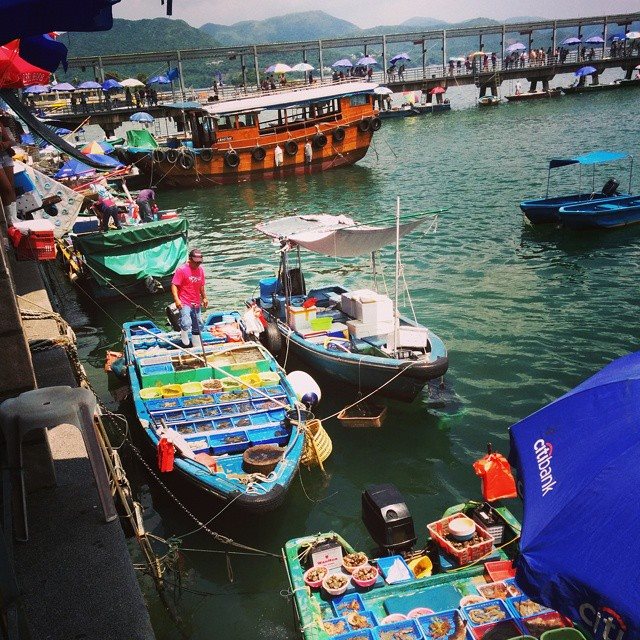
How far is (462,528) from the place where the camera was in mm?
6988

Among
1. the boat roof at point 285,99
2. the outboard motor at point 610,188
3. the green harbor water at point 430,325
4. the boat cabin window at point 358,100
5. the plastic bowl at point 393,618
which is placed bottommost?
the green harbor water at point 430,325

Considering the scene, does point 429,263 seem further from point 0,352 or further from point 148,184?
point 148,184

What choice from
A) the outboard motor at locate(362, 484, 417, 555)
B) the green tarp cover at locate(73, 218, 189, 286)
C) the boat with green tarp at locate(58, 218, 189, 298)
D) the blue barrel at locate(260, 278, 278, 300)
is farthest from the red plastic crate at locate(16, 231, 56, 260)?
the outboard motor at locate(362, 484, 417, 555)

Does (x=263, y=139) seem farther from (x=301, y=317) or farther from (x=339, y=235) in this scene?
(x=339, y=235)

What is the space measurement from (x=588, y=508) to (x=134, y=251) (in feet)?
53.2

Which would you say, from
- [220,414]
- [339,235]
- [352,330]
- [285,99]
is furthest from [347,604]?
[285,99]

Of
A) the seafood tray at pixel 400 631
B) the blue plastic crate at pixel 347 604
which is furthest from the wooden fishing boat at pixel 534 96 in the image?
the seafood tray at pixel 400 631

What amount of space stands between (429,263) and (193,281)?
9.88 m

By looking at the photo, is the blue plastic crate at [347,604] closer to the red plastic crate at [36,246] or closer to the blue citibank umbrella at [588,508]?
the blue citibank umbrella at [588,508]

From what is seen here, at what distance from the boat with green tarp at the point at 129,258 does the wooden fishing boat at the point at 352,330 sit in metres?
5.71

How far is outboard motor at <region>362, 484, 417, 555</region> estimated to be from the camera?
729cm

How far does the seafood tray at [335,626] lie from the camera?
5805 mm

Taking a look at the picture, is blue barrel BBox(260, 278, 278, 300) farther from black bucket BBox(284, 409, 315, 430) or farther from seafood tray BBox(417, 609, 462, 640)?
seafood tray BBox(417, 609, 462, 640)

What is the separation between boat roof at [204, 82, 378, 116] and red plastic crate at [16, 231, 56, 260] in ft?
81.9
